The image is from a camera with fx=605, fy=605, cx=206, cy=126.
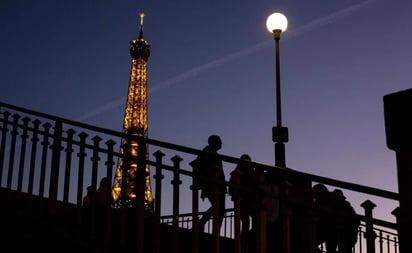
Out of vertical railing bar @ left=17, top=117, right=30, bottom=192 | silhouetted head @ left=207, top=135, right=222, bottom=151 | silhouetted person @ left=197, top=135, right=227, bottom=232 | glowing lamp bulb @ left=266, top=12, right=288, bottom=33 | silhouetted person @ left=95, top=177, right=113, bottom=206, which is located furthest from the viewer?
glowing lamp bulb @ left=266, top=12, right=288, bottom=33

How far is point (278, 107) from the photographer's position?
33.6 feet

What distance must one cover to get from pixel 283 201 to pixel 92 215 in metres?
1.96

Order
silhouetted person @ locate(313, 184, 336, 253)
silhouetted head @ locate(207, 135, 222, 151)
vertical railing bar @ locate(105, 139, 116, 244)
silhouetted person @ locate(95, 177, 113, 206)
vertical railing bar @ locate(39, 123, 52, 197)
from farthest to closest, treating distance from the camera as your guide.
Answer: silhouetted head @ locate(207, 135, 222, 151)
silhouetted person @ locate(313, 184, 336, 253)
vertical railing bar @ locate(39, 123, 52, 197)
silhouetted person @ locate(95, 177, 113, 206)
vertical railing bar @ locate(105, 139, 116, 244)

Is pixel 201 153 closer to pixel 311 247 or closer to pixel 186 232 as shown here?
pixel 311 247

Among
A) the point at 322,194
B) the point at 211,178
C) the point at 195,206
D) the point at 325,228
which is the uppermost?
the point at 322,194

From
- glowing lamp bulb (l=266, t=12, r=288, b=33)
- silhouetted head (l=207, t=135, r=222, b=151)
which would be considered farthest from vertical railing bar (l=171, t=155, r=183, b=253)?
glowing lamp bulb (l=266, t=12, r=288, b=33)

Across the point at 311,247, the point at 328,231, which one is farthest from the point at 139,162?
the point at 328,231

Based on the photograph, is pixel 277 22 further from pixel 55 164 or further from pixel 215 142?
pixel 55 164

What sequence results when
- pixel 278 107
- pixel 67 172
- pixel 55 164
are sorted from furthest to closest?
pixel 278 107, pixel 55 164, pixel 67 172

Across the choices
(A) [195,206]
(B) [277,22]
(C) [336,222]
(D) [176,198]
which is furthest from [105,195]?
(B) [277,22]

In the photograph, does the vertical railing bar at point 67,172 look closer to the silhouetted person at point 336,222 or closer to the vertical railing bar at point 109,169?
the vertical railing bar at point 109,169

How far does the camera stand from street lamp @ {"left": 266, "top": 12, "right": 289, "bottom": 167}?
974cm

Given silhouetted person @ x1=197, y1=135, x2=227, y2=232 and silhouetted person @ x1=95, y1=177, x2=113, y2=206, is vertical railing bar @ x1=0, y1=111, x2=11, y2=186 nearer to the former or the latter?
silhouetted person @ x1=95, y1=177, x2=113, y2=206

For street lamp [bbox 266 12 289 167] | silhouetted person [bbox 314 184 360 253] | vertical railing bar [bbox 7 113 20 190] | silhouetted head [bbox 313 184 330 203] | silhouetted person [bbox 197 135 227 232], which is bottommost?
silhouetted person [bbox 314 184 360 253]
